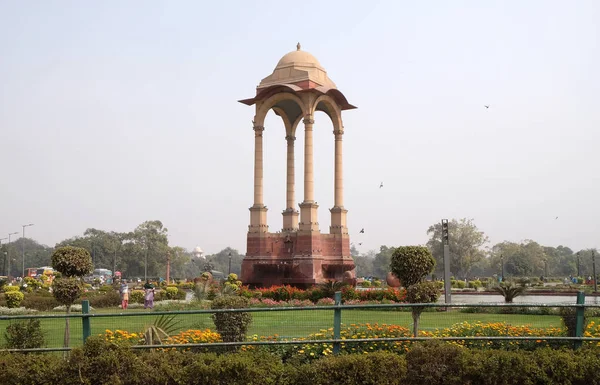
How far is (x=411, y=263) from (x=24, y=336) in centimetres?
1339

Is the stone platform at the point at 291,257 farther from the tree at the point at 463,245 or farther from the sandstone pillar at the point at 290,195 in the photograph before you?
the tree at the point at 463,245

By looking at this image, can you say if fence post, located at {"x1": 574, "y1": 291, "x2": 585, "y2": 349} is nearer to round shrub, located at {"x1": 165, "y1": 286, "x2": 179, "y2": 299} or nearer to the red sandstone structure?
the red sandstone structure

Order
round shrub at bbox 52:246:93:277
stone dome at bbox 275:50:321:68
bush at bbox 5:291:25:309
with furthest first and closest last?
stone dome at bbox 275:50:321:68
bush at bbox 5:291:25:309
round shrub at bbox 52:246:93:277

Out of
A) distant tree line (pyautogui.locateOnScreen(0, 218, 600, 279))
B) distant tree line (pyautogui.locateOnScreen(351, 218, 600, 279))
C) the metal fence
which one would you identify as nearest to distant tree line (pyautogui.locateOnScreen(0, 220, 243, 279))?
distant tree line (pyautogui.locateOnScreen(0, 218, 600, 279))

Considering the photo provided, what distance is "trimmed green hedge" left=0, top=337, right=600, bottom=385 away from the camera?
27.0 ft

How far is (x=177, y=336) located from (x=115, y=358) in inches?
85.5

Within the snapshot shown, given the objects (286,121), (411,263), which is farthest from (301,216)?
(411,263)

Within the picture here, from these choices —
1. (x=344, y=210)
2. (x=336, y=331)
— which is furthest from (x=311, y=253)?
(x=336, y=331)

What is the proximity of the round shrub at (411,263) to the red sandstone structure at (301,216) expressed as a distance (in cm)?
1055

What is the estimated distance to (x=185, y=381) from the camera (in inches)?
328

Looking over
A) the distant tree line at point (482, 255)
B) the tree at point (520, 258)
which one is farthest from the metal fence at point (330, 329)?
the tree at point (520, 258)

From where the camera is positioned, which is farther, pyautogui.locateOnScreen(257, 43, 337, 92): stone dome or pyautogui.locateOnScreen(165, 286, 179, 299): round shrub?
pyautogui.locateOnScreen(257, 43, 337, 92): stone dome

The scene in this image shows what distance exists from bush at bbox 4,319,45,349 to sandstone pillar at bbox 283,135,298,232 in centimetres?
2508

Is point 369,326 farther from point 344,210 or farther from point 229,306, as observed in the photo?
point 344,210
